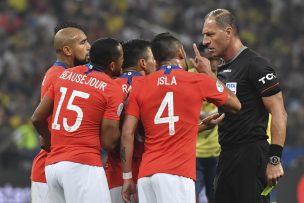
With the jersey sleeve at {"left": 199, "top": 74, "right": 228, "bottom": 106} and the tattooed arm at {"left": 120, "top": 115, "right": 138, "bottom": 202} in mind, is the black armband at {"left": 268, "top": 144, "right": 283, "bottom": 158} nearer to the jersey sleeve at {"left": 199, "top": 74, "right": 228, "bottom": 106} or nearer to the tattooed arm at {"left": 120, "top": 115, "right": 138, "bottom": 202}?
the jersey sleeve at {"left": 199, "top": 74, "right": 228, "bottom": 106}

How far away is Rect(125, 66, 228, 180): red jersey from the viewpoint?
7117mm

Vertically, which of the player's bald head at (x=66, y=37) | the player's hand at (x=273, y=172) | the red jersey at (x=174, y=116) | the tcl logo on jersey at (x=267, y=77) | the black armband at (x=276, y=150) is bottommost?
the player's hand at (x=273, y=172)

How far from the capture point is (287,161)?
54.2ft

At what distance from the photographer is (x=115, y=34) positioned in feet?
71.9

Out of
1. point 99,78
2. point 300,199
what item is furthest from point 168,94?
point 300,199

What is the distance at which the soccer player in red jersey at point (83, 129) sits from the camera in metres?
7.24

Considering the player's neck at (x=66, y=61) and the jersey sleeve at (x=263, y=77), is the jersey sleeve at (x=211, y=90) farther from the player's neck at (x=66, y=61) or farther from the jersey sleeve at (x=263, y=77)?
the player's neck at (x=66, y=61)

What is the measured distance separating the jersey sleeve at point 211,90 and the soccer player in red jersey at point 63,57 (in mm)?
1454

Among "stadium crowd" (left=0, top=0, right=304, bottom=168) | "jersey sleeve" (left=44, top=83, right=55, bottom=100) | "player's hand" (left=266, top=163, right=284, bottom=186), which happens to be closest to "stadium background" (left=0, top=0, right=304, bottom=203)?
"stadium crowd" (left=0, top=0, right=304, bottom=168)

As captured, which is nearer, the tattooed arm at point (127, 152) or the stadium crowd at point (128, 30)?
the tattooed arm at point (127, 152)

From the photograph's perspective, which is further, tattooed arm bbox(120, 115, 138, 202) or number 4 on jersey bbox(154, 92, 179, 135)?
tattooed arm bbox(120, 115, 138, 202)

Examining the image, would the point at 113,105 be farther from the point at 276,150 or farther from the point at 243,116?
the point at 276,150

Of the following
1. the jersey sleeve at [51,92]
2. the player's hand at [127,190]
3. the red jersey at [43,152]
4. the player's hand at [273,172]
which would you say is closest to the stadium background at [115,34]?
the red jersey at [43,152]

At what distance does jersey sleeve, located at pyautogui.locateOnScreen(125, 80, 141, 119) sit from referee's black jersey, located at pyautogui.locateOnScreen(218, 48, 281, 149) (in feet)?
2.95
